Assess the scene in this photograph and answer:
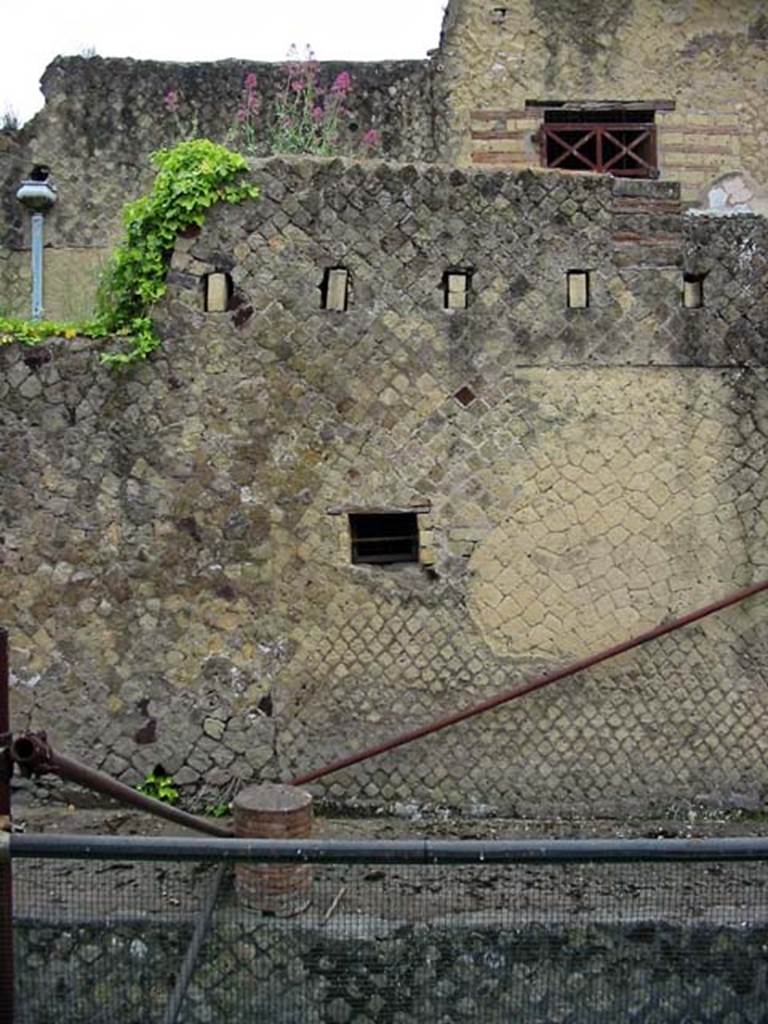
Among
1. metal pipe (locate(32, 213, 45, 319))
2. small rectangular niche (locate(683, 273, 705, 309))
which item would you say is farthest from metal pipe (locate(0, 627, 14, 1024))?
metal pipe (locate(32, 213, 45, 319))

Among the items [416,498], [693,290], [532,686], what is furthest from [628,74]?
[532,686]

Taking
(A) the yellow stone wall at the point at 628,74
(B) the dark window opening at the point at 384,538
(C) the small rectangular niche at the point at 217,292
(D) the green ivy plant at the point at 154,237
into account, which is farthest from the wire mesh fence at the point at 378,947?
(A) the yellow stone wall at the point at 628,74

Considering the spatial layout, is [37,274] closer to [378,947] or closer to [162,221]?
[162,221]

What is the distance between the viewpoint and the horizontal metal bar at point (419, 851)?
3471 mm

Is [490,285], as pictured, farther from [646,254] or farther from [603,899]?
[603,899]

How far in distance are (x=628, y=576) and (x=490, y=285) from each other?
1863mm

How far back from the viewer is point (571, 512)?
22.7ft

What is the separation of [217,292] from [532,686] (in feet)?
9.37

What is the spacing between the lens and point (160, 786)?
6660 mm

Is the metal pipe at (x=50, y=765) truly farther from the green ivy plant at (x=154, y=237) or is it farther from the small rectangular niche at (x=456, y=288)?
the small rectangular niche at (x=456, y=288)

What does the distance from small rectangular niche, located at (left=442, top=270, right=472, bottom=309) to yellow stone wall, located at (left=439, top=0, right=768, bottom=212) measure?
4.20 metres

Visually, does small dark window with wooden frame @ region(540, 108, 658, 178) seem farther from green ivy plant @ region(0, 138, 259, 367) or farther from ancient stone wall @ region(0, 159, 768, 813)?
green ivy plant @ region(0, 138, 259, 367)

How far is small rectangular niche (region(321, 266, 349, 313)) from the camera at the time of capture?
684 centimetres

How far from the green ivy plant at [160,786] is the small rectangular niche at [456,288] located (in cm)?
310
